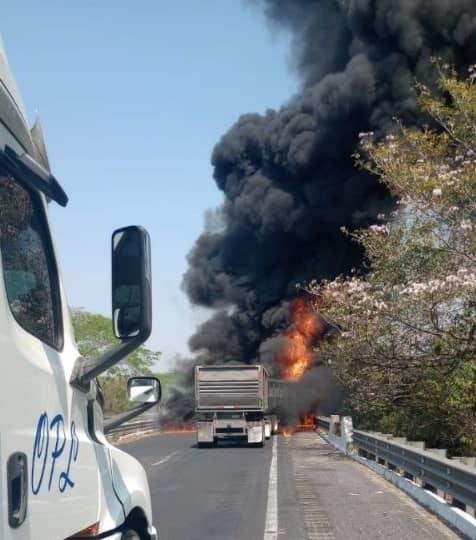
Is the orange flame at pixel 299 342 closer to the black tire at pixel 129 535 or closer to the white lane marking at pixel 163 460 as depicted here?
the white lane marking at pixel 163 460

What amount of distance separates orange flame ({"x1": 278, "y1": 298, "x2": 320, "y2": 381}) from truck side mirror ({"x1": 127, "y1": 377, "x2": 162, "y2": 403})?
3531 cm

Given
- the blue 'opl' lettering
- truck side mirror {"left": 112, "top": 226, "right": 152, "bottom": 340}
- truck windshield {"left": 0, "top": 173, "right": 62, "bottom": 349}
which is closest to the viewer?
the blue 'opl' lettering

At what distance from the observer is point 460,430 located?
1894 cm

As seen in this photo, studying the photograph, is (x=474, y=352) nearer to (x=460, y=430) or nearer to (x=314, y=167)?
(x=460, y=430)

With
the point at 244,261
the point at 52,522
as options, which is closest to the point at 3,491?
the point at 52,522

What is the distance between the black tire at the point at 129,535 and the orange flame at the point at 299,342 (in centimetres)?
3530

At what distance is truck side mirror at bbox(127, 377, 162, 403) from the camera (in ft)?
12.0

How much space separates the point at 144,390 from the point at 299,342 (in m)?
36.4

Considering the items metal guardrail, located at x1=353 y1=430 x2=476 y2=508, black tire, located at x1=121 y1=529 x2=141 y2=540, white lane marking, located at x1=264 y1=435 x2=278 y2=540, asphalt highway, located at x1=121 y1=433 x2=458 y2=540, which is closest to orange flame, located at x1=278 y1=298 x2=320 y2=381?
asphalt highway, located at x1=121 y1=433 x2=458 y2=540

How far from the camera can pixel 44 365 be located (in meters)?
2.79

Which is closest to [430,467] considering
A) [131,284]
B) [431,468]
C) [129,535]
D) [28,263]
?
[431,468]

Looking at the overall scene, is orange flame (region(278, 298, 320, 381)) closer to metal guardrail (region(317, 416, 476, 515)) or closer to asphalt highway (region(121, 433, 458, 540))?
asphalt highway (region(121, 433, 458, 540))

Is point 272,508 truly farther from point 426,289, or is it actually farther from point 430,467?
point 426,289

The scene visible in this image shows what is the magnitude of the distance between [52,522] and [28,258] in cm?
87
